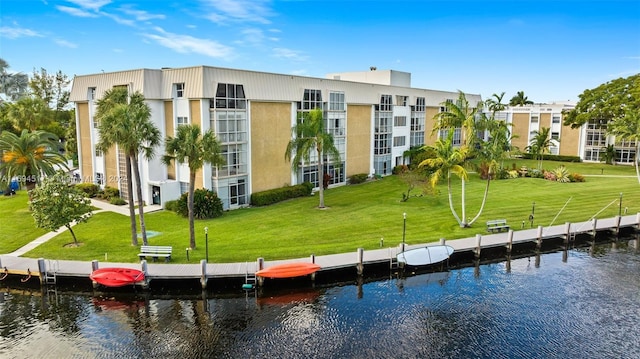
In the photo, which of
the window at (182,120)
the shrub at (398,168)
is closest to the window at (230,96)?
the window at (182,120)

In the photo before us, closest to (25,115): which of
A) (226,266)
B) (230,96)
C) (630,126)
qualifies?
(230,96)

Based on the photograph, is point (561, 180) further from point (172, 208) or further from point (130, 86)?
point (130, 86)

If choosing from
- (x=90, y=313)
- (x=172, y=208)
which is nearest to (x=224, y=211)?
(x=172, y=208)

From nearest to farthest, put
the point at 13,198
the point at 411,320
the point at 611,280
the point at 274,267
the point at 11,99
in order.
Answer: the point at 411,320
the point at 274,267
the point at 611,280
the point at 13,198
the point at 11,99

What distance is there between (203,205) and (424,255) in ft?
61.0

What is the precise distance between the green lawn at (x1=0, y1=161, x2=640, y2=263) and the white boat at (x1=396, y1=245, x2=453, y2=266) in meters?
2.58

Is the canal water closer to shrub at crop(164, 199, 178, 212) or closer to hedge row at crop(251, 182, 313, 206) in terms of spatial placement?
shrub at crop(164, 199, 178, 212)

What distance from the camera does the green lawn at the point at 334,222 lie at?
3000 cm

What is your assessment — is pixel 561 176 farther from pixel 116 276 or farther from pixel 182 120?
pixel 116 276

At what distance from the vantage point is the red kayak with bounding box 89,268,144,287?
24922mm

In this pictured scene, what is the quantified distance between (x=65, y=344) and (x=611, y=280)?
1191 inches

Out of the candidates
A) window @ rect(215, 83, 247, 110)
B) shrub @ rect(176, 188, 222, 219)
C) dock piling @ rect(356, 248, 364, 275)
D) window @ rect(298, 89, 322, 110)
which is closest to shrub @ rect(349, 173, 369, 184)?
window @ rect(298, 89, 322, 110)

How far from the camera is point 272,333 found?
834 inches

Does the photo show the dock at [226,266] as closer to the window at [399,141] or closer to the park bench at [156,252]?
the park bench at [156,252]
